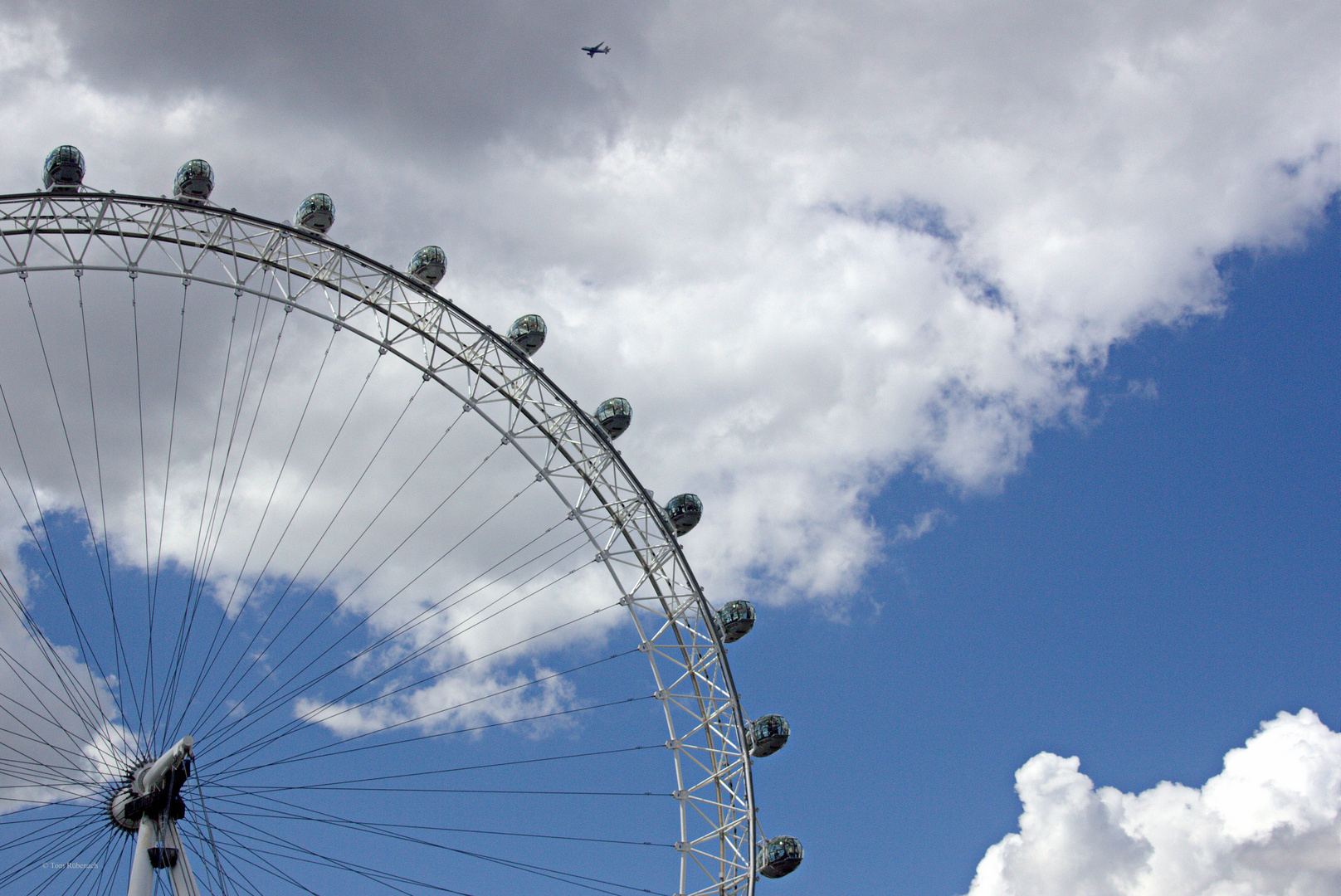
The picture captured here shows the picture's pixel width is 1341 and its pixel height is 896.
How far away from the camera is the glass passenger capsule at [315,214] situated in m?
34.5

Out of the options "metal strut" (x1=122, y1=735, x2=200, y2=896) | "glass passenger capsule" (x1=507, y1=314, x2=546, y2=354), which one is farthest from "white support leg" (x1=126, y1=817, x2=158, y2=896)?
"glass passenger capsule" (x1=507, y1=314, x2=546, y2=354)

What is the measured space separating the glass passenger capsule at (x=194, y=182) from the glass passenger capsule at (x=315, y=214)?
8.13 feet

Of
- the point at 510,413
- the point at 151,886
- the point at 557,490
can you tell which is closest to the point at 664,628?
the point at 557,490

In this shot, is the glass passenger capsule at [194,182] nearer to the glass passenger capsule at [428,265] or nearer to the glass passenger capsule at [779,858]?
the glass passenger capsule at [428,265]

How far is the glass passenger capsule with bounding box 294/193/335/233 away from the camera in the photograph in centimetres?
3450

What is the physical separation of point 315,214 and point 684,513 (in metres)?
13.7

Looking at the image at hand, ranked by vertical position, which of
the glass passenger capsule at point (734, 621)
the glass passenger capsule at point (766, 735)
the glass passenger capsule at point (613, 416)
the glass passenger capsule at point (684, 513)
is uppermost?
the glass passenger capsule at point (613, 416)

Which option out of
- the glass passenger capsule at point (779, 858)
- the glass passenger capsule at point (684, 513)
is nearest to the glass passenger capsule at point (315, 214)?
the glass passenger capsule at point (684, 513)

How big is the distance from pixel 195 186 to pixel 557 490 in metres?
13.0

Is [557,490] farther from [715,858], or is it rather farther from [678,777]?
[715,858]

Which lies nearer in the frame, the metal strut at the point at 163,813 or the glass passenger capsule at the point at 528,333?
the metal strut at the point at 163,813

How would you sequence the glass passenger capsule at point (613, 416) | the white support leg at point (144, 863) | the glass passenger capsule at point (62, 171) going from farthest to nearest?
the glass passenger capsule at point (613, 416)
the glass passenger capsule at point (62, 171)
the white support leg at point (144, 863)

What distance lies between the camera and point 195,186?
33531 millimetres

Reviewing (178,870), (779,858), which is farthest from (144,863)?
(779,858)
